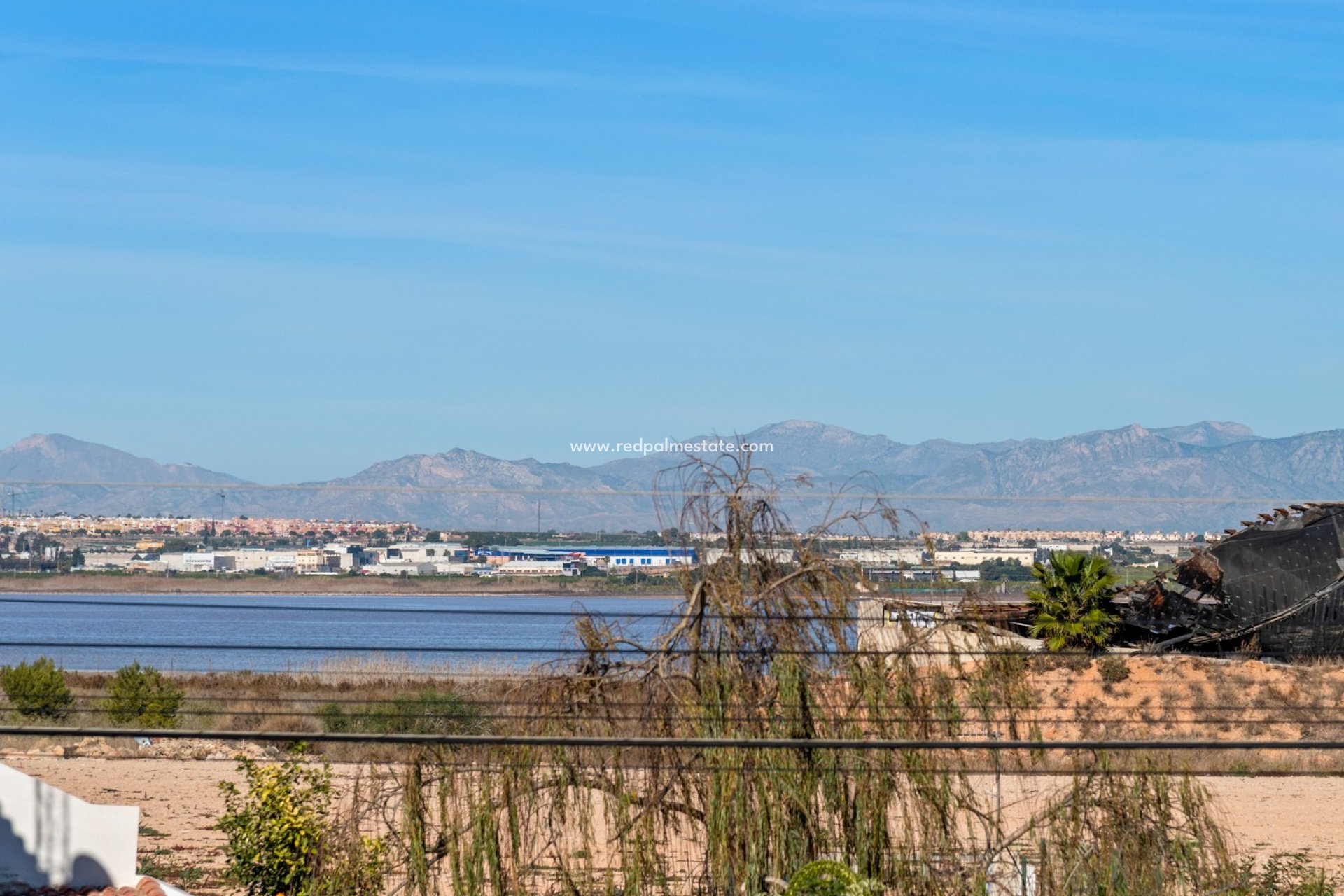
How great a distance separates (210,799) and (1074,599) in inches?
564

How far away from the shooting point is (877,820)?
8883 mm

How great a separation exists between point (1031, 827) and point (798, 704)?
168cm

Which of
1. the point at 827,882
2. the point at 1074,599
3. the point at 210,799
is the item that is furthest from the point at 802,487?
the point at 1074,599

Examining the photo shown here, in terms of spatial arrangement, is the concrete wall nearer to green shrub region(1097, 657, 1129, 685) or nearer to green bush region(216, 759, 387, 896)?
green bush region(216, 759, 387, 896)

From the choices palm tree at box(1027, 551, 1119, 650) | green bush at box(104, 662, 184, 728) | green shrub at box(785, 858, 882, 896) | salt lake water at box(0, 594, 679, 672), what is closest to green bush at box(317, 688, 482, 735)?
salt lake water at box(0, 594, 679, 672)

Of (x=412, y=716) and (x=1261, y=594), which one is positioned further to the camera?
(x=1261, y=594)

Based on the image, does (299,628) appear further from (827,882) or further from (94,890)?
(827,882)

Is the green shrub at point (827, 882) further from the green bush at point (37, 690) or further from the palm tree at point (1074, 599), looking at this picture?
the palm tree at point (1074, 599)

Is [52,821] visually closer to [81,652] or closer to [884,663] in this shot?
[884,663]

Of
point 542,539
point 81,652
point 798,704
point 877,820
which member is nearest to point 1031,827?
point 877,820

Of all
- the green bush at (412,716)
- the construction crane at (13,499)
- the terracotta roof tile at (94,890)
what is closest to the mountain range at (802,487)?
the construction crane at (13,499)

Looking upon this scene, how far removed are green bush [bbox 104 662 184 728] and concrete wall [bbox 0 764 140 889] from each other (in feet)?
25.2

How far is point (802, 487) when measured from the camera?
9836mm

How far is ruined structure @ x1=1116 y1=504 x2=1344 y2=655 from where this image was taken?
25234 mm
